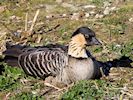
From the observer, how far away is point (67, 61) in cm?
893

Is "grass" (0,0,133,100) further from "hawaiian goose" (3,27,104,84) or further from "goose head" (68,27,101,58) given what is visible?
"goose head" (68,27,101,58)

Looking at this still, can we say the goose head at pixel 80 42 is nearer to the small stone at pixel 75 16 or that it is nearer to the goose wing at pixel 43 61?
the goose wing at pixel 43 61

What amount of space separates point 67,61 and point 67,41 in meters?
2.13

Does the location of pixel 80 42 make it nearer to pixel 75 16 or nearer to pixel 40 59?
pixel 40 59

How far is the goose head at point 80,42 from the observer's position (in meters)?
8.88

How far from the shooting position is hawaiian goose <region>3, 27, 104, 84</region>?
881 cm

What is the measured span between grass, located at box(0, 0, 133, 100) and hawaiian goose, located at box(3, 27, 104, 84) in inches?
6.8

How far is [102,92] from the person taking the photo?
8422mm

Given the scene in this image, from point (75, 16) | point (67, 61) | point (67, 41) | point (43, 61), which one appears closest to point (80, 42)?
point (67, 61)

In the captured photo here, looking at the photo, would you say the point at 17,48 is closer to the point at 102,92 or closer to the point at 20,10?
the point at 102,92

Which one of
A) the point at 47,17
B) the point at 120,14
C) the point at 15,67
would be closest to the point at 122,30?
the point at 120,14

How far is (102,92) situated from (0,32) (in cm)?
384

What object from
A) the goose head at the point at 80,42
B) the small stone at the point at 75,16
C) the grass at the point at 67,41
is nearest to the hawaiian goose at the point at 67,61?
the goose head at the point at 80,42

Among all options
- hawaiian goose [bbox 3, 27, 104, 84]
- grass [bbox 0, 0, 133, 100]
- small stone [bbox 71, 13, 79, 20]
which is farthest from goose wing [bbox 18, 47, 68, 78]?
small stone [bbox 71, 13, 79, 20]
